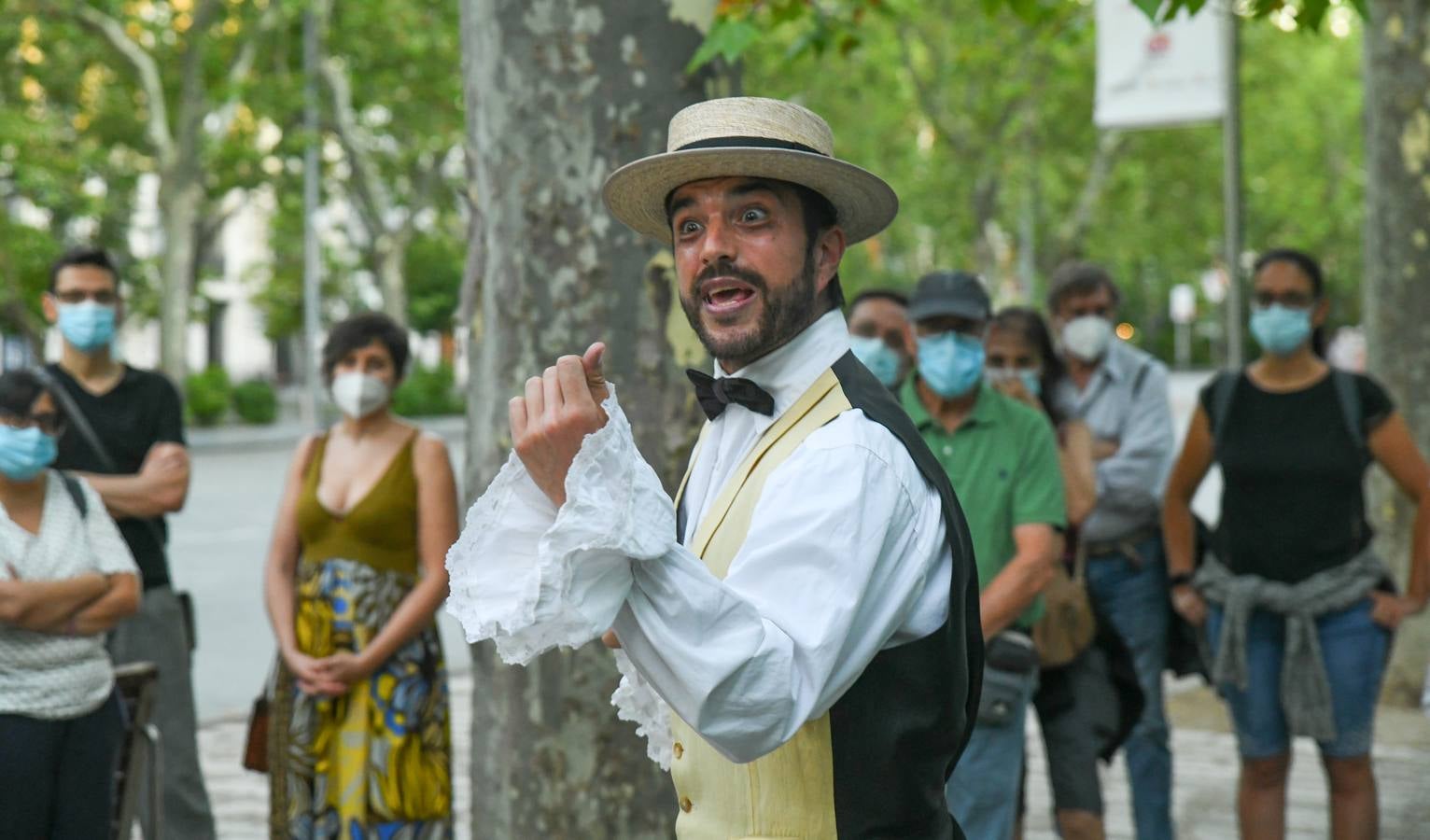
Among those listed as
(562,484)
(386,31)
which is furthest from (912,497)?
(386,31)

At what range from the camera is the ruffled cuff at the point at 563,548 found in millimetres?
2074

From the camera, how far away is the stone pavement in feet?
22.9

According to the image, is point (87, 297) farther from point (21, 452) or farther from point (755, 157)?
point (755, 157)

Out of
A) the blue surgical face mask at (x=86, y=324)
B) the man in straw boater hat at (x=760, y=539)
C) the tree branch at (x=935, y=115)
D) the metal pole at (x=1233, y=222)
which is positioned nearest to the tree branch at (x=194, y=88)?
the tree branch at (x=935, y=115)

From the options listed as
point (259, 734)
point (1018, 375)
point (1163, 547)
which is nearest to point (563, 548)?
point (259, 734)

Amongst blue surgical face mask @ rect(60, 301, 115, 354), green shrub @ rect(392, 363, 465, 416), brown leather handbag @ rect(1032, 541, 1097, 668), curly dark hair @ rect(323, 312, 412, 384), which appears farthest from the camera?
green shrub @ rect(392, 363, 465, 416)

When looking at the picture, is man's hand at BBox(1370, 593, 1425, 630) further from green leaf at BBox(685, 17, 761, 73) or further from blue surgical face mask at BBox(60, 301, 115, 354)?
blue surgical face mask at BBox(60, 301, 115, 354)

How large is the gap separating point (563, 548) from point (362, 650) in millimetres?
3584

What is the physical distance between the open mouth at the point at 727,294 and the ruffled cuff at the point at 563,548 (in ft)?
1.41

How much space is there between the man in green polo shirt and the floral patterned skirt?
168 centimetres

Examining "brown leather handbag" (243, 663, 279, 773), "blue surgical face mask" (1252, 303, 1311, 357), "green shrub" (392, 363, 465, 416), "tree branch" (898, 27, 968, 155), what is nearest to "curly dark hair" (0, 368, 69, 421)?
"brown leather handbag" (243, 663, 279, 773)

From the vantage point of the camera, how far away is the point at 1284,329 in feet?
19.5

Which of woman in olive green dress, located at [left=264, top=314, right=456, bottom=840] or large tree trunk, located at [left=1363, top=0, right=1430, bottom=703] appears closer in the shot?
woman in olive green dress, located at [left=264, top=314, right=456, bottom=840]

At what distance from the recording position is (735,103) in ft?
8.53
